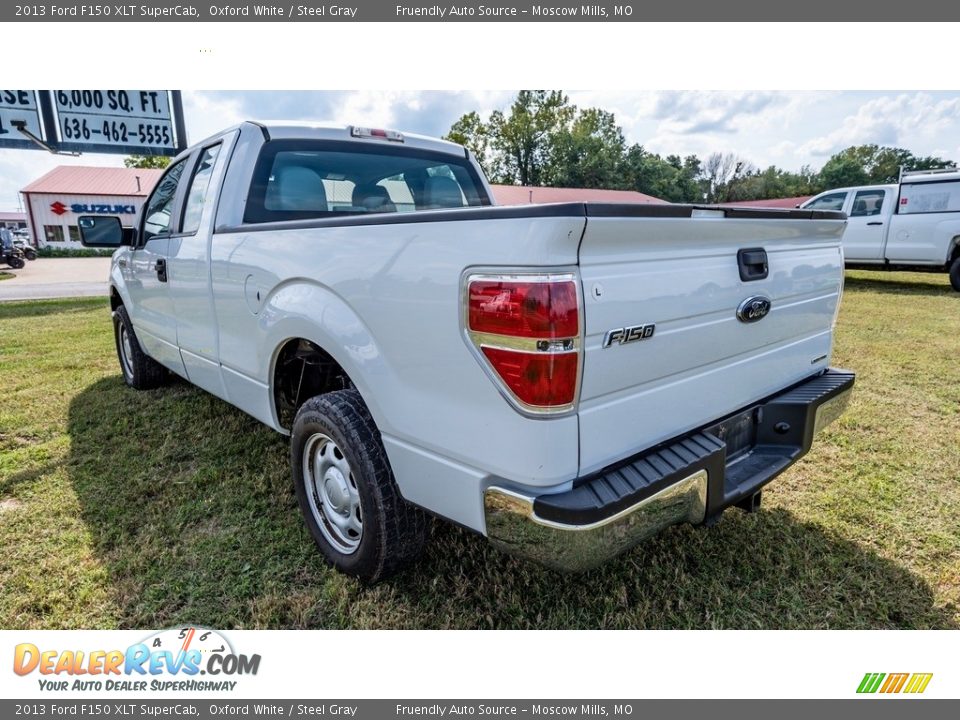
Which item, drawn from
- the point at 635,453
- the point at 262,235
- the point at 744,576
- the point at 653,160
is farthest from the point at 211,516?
the point at 653,160

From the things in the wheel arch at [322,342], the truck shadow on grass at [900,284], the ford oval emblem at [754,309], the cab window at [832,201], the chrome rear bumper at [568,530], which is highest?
the cab window at [832,201]

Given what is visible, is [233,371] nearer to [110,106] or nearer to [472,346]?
[472,346]

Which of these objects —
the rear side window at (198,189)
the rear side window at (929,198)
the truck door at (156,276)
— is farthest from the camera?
the rear side window at (929,198)

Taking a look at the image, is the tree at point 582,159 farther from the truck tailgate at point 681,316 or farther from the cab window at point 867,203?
the truck tailgate at point 681,316

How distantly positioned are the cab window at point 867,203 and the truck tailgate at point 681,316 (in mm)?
11558

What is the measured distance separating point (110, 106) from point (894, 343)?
14.7m

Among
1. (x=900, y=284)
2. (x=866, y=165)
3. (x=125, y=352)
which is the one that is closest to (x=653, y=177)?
(x=866, y=165)

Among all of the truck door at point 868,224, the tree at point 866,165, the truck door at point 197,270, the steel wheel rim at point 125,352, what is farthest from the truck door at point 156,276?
the tree at point 866,165

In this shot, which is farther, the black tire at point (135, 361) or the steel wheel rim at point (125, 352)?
the steel wheel rim at point (125, 352)

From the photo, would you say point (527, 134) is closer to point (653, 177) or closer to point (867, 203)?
point (653, 177)

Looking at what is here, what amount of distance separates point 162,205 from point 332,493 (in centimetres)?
282

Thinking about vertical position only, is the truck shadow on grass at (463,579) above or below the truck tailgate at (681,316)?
below

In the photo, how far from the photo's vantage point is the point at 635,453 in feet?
5.90

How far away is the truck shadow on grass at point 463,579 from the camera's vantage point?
2182 mm
